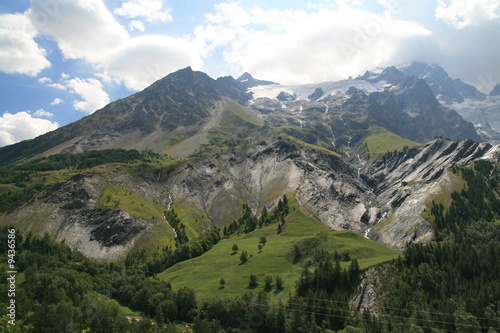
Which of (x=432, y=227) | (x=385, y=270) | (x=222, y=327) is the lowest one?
(x=222, y=327)

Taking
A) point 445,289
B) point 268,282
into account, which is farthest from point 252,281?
point 445,289

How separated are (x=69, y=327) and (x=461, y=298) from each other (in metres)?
98.4

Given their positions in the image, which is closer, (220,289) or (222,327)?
(222,327)

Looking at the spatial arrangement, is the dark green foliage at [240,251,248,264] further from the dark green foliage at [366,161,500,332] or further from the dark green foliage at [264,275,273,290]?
the dark green foliage at [366,161,500,332]

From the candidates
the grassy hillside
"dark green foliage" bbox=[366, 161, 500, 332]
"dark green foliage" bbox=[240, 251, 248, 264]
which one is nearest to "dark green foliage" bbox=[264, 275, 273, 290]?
the grassy hillside

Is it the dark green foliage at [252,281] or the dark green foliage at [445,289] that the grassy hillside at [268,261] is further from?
the dark green foliage at [445,289]

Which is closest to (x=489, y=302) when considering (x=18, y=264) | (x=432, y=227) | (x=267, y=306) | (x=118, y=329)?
(x=267, y=306)

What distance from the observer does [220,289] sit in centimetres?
12925

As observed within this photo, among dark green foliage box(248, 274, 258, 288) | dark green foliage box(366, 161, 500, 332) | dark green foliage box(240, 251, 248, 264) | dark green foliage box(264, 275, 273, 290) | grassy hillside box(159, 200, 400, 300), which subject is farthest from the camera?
dark green foliage box(240, 251, 248, 264)

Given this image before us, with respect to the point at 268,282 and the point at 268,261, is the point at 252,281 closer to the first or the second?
the point at 268,282

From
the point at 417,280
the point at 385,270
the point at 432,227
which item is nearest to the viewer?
the point at 417,280

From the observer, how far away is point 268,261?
144m

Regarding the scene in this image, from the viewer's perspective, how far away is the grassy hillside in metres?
127

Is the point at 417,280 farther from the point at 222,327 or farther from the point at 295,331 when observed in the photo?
the point at 222,327
